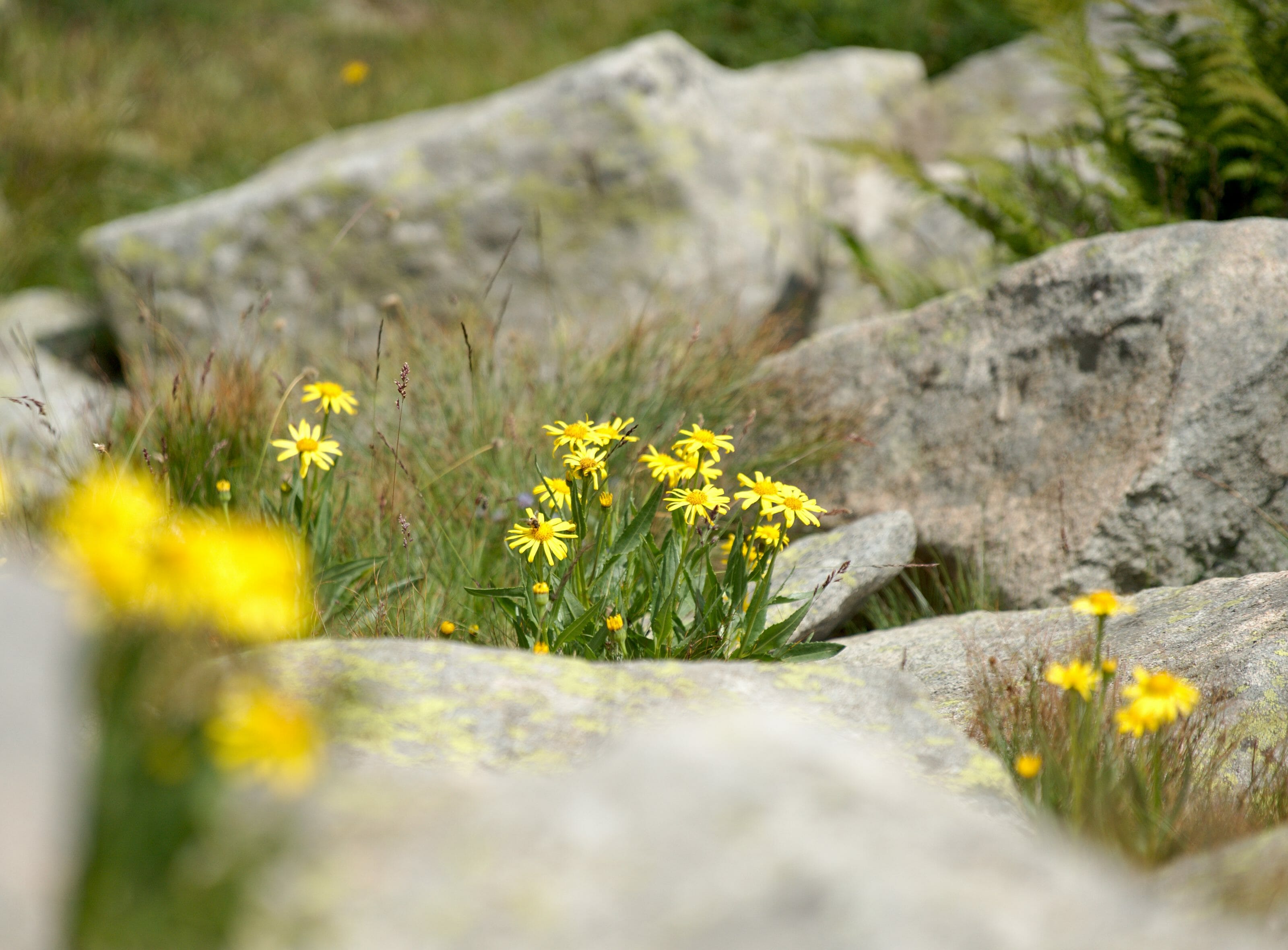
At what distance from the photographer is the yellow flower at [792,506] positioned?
2371 mm

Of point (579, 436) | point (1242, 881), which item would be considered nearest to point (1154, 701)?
point (1242, 881)

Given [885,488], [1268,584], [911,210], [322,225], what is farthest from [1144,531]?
[322,225]

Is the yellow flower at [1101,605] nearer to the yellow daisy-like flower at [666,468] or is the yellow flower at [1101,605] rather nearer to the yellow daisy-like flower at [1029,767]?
the yellow daisy-like flower at [1029,767]

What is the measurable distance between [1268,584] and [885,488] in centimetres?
129

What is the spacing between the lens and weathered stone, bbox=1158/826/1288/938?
129 cm

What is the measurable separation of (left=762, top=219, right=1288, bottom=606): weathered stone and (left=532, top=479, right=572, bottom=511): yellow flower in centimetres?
151

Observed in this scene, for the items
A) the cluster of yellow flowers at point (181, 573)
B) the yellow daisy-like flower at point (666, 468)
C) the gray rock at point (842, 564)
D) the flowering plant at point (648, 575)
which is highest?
the cluster of yellow flowers at point (181, 573)

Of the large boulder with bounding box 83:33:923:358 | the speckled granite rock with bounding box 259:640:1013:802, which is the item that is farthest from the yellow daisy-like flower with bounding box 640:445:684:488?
the large boulder with bounding box 83:33:923:358

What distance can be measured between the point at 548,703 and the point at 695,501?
749 mm

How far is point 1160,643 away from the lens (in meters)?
2.61

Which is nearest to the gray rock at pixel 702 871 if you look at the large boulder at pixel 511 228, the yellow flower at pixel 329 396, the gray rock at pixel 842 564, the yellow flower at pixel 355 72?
the yellow flower at pixel 329 396

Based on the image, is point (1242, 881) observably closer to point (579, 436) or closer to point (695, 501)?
point (695, 501)

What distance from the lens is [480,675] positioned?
5.98ft

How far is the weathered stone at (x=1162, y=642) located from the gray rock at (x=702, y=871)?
1.11 meters
